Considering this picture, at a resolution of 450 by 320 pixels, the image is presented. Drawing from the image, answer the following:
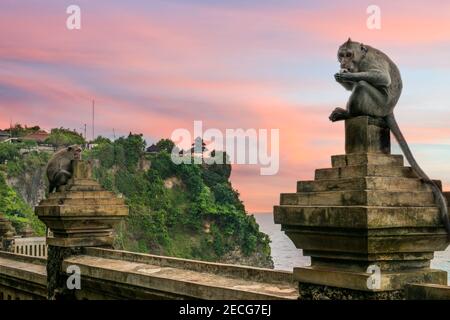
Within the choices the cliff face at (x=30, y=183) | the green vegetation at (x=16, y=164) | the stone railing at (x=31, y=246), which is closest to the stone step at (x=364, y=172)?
A: the stone railing at (x=31, y=246)

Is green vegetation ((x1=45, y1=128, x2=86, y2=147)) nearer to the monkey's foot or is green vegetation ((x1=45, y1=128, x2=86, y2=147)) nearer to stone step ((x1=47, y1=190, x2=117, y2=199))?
stone step ((x1=47, y1=190, x2=117, y2=199))

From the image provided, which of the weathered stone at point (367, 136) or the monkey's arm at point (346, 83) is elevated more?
the monkey's arm at point (346, 83)

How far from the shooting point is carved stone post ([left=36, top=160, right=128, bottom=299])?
8742mm

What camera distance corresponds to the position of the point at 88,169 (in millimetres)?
9414

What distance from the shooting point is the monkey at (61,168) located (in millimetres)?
9291

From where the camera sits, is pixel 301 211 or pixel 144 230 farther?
pixel 144 230

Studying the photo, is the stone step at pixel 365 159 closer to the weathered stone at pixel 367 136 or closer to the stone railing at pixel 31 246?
the weathered stone at pixel 367 136

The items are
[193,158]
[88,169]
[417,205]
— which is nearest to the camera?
[417,205]

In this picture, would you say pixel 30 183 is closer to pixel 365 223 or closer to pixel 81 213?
pixel 81 213

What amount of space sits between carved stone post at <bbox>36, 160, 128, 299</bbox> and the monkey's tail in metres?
5.14

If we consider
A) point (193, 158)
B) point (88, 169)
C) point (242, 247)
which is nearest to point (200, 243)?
point (242, 247)
